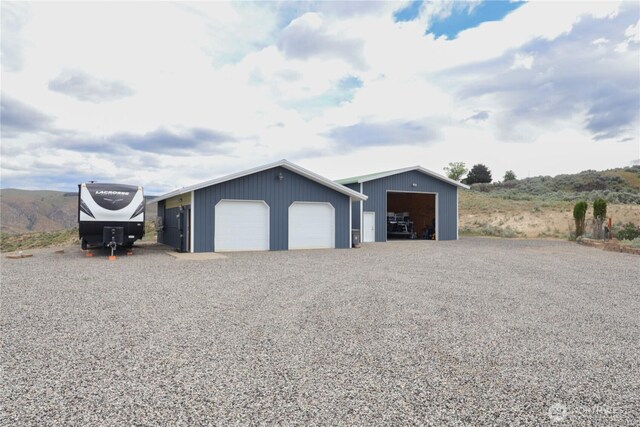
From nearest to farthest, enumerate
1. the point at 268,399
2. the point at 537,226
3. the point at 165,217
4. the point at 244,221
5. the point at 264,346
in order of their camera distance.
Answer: the point at 268,399, the point at 264,346, the point at 244,221, the point at 165,217, the point at 537,226

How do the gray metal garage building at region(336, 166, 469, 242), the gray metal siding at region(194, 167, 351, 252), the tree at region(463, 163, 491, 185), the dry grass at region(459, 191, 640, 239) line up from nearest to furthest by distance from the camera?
the gray metal siding at region(194, 167, 351, 252) < the gray metal garage building at region(336, 166, 469, 242) < the dry grass at region(459, 191, 640, 239) < the tree at region(463, 163, 491, 185)

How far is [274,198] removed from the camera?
53.5 ft

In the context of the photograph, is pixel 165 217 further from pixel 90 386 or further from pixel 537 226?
pixel 537 226

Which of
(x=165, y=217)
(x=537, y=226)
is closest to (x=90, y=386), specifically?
(x=165, y=217)

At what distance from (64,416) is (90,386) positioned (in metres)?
0.52

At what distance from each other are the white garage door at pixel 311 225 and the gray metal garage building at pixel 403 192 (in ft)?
10.5

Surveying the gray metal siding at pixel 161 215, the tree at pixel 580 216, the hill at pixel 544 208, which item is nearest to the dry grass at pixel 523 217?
the hill at pixel 544 208

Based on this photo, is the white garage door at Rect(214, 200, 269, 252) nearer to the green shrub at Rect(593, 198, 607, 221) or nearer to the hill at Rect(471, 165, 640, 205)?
the green shrub at Rect(593, 198, 607, 221)

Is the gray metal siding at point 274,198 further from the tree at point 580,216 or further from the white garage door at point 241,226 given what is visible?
the tree at point 580,216

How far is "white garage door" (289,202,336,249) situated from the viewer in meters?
16.9

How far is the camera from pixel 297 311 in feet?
20.0

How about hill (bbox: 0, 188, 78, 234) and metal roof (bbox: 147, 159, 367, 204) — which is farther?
hill (bbox: 0, 188, 78, 234)

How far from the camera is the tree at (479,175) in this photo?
63.2 metres

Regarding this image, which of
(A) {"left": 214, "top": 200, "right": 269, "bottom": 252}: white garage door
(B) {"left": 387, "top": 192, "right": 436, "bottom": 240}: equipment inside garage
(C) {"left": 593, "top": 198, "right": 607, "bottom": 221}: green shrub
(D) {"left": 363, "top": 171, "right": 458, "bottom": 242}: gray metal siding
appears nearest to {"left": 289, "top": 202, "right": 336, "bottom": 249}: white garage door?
(A) {"left": 214, "top": 200, "right": 269, "bottom": 252}: white garage door
